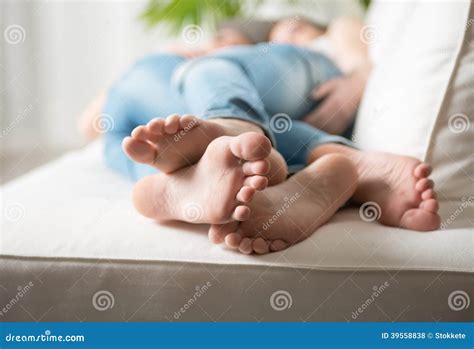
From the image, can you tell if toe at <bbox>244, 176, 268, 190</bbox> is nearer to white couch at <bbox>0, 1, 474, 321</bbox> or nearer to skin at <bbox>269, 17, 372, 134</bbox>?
white couch at <bbox>0, 1, 474, 321</bbox>

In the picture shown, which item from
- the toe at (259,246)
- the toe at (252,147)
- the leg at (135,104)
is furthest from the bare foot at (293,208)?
the leg at (135,104)

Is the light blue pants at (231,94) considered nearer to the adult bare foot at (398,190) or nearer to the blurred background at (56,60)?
the adult bare foot at (398,190)

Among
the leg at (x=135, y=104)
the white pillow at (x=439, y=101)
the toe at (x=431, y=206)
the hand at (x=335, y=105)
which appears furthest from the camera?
the hand at (x=335, y=105)

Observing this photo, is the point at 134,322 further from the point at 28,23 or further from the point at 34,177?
the point at 28,23

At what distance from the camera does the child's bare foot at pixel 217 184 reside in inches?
30.9

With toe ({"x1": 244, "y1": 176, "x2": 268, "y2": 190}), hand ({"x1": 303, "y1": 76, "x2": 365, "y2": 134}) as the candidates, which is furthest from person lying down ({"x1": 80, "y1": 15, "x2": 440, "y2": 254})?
hand ({"x1": 303, "y1": 76, "x2": 365, "y2": 134})

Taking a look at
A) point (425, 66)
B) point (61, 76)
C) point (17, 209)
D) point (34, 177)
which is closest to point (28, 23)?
point (61, 76)

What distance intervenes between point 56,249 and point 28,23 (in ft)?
8.07

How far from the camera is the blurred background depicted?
304cm

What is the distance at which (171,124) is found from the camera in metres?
0.82

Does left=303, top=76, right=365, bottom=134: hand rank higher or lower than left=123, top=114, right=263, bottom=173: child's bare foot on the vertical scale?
lower

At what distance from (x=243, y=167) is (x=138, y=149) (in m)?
0.15

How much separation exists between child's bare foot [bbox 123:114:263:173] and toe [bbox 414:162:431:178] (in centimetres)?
28

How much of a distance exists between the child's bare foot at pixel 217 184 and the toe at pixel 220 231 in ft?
0.07
